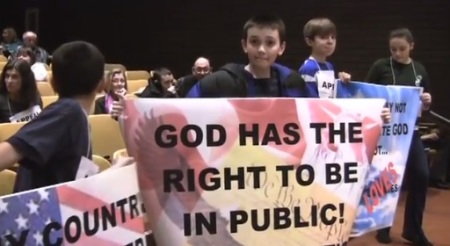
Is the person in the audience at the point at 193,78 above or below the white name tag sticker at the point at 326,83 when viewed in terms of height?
below

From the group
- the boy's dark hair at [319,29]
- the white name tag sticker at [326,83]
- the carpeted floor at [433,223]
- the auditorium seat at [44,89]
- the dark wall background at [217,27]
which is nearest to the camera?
the white name tag sticker at [326,83]

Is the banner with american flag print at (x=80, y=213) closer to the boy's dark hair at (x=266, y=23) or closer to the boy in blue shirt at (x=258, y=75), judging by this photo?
the boy in blue shirt at (x=258, y=75)

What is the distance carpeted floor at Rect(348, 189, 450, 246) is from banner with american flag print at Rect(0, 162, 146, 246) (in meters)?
2.91

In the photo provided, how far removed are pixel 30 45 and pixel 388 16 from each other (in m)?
5.02

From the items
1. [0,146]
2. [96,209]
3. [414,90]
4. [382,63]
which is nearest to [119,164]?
[96,209]

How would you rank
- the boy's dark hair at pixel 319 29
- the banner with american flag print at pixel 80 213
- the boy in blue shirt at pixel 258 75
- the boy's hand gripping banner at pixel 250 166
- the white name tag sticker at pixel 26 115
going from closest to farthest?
1. the banner with american flag print at pixel 80 213
2. the boy's hand gripping banner at pixel 250 166
3. the boy in blue shirt at pixel 258 75
4. the boy's dark hair at pixel 319 29
5. the white name tag sticker at pixel 26 115

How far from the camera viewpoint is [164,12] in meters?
10.6

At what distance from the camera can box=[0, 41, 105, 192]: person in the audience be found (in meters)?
2.06

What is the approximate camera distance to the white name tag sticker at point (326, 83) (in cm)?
364

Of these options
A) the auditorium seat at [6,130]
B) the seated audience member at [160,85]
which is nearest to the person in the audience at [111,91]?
the seated audience member at [160,85]

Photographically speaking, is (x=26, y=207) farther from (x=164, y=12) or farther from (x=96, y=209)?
(x=164, y=12)

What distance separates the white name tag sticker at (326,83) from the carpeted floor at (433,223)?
1.57 m

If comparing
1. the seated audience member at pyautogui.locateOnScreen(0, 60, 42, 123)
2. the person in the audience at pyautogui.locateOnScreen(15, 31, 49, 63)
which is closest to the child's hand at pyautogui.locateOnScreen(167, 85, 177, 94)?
the seated audience member at pyautogui.locateOnScreen(0, 60, 42, 123)

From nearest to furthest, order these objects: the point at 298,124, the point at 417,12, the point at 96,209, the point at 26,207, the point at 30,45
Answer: the point at 26,207
the point at 96,209
the point at 298,124
the point at 417,12
the point at 30,45
